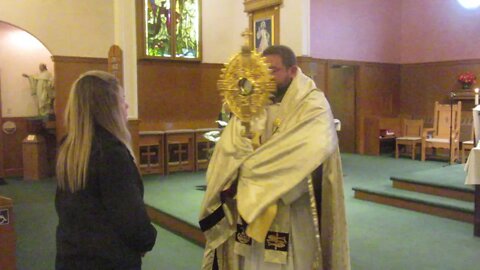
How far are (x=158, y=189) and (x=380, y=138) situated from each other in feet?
17.1

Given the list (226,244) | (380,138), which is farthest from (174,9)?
(226,244)

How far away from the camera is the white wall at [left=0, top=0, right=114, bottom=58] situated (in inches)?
325

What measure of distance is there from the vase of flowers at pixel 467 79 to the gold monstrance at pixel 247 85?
28.6 feet

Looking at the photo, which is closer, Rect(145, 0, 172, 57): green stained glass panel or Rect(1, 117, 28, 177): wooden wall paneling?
Rect(1, 117, 28, 177): wooden wall paneling

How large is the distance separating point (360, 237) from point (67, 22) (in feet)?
21.7

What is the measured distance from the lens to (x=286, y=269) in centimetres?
207

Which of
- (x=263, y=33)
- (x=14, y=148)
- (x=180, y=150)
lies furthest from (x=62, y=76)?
(x=263, y=33)

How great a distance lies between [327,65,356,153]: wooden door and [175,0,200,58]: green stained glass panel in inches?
118

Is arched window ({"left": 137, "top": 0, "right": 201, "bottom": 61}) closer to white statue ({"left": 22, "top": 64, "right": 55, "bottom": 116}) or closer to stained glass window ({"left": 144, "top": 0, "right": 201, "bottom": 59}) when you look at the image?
stained glass window ({"left": 144, "top": 0, "right": 201, "bottom": 59})

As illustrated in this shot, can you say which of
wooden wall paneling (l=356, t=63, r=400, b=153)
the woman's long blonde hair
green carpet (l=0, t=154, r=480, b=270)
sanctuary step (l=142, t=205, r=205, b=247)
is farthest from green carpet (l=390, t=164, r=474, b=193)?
the woman's long blonde hair

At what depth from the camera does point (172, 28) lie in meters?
9.49

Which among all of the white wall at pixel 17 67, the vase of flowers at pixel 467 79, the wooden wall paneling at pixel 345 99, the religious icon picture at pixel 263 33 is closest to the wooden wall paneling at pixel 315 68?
the religious icon picture at pixel 263 33

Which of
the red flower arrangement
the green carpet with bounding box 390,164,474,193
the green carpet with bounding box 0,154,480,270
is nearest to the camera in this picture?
the green carpet with bounding box 0,154,480,270

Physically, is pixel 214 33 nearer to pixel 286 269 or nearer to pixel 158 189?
pixel 158 189
